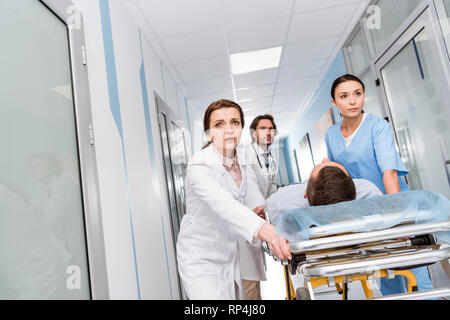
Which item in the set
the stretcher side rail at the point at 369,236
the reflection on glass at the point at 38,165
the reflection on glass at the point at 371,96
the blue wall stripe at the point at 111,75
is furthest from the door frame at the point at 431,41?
the reflection on glass at the point at 38,165

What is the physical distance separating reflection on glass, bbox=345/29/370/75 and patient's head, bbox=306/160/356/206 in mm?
2716

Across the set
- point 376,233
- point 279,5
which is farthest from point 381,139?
point 279,5

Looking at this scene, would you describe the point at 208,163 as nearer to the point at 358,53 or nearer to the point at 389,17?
the point at 389,17

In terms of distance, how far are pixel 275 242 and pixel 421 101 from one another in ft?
7.28

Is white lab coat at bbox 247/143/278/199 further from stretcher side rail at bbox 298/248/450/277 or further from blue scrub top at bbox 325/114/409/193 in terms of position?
stretcher side rail at bbox 298/248/450/277

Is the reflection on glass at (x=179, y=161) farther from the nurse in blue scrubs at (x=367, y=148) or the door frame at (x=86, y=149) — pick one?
the nurse in blue scrubs at (x=367, y=148)

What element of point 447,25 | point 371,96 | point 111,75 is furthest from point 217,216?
point 371,96

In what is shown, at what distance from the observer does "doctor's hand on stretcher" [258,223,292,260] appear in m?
1.03

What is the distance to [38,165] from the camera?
1273mm

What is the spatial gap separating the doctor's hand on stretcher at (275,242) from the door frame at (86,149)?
0.89m

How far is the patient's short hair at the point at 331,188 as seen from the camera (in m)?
1.21

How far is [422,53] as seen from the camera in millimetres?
2439

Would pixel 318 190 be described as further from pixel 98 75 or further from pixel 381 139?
pixel 98 75

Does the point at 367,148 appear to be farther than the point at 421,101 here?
No
